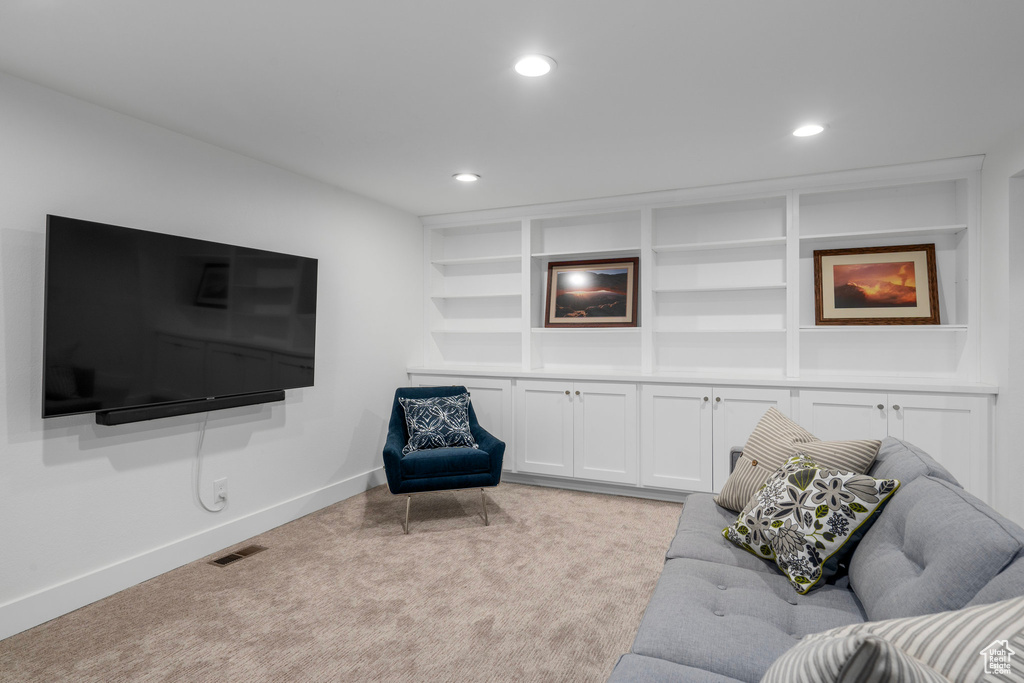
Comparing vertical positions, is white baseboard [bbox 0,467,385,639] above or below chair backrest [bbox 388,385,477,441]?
below

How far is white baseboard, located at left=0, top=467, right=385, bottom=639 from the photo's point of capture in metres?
2.31

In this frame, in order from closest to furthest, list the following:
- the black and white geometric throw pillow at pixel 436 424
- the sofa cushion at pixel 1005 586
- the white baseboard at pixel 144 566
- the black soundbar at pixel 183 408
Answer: the sofa cushion at pixel 1005 586 < the white baseboard at pixel 144 566 < the black soundbar at pixel 183 408 < the black and white geometric throw pillow at pixel 436 424

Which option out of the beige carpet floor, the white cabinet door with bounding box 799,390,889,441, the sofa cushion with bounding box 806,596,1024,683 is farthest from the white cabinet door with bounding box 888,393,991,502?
the sofa cushion with bounding box 806,596,1024,683

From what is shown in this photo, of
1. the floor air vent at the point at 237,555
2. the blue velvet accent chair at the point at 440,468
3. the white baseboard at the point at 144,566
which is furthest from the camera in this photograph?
the blue velvet accent chair at the point at 440,468

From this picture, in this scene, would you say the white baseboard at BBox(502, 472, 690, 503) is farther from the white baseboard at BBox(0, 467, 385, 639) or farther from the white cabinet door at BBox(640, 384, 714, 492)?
the white baseboard at BBox(0, 467, 385, 639)

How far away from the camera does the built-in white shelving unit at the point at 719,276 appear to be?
3676 mm

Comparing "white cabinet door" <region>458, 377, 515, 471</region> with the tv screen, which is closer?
the tv screen

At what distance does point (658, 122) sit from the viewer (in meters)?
2.78

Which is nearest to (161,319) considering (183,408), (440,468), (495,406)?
(183,408)

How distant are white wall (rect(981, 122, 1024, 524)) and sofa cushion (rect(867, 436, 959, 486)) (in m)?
1.71

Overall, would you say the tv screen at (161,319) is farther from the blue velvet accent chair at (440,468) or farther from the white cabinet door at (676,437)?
the white cabinet door at (676,437)

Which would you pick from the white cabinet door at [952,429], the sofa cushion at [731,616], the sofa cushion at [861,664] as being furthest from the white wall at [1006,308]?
the sofa cushion at [861,664]

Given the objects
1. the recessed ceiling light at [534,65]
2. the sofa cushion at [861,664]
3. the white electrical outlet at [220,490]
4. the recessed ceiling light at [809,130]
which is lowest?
the white electrical outlet at [220,490]

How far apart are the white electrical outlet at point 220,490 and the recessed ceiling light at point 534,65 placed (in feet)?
8.97
